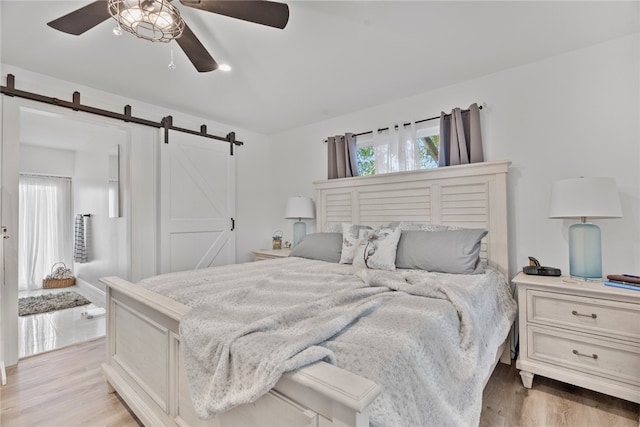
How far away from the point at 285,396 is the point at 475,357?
0.91m

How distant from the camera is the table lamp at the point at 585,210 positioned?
76.2 inches

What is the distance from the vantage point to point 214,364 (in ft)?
3.55

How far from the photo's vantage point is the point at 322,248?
2.94 metres

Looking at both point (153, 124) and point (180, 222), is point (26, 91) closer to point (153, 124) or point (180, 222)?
point (153, 124)

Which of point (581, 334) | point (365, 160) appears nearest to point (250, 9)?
point (365, 160)

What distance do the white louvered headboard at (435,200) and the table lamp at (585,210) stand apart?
0.42 meters

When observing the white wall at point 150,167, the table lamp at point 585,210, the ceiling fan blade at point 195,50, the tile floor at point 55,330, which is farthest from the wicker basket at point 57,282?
the table lamp at point 585,210

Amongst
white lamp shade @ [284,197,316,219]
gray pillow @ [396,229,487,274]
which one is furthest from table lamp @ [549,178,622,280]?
white lamp shade @ [284,197,316,219]

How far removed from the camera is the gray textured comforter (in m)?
0.92

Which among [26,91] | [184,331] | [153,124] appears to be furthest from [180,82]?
[184,331]

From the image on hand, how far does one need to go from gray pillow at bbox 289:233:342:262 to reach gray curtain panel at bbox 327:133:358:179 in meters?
0.90

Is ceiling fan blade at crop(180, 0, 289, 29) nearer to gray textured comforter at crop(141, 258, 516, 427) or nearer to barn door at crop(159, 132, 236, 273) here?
gray textured comforter at crop(141, 258, 516, 427)

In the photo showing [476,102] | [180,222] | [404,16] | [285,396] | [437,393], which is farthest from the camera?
[180,222]

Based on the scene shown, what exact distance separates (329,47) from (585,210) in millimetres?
2116
